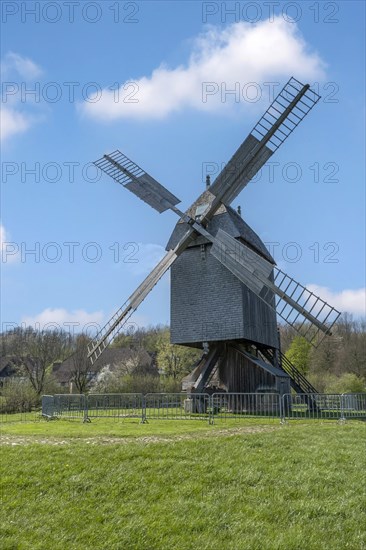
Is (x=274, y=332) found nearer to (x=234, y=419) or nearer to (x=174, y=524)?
(x=234, y=419)

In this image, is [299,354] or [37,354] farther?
[299,354]

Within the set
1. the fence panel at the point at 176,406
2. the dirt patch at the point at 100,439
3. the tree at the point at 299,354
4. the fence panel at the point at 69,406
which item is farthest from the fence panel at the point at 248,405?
the tree at the point at 299,354

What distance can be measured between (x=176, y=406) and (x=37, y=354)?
84.3 ft

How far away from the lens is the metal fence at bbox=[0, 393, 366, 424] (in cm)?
1822

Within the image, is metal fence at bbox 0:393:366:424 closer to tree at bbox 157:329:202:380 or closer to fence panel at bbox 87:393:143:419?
fence panel at bbox 87:393:143:419

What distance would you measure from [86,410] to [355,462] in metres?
10.6

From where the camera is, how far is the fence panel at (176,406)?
18.4 m

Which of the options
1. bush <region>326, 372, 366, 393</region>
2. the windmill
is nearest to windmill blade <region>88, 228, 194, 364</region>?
the windmill

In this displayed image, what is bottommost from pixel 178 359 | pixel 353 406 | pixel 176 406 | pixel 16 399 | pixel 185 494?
pixel 16 399

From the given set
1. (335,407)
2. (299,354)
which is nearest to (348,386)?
(299,354)

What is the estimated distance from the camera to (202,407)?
20.6 metres

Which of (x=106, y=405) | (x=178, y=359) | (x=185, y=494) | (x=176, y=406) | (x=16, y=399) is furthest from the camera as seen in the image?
(x=178, y=359)

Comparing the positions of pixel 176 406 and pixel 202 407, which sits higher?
pixel 176 406

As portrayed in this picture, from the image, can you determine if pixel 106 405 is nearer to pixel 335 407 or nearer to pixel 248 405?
pixel 248 405
